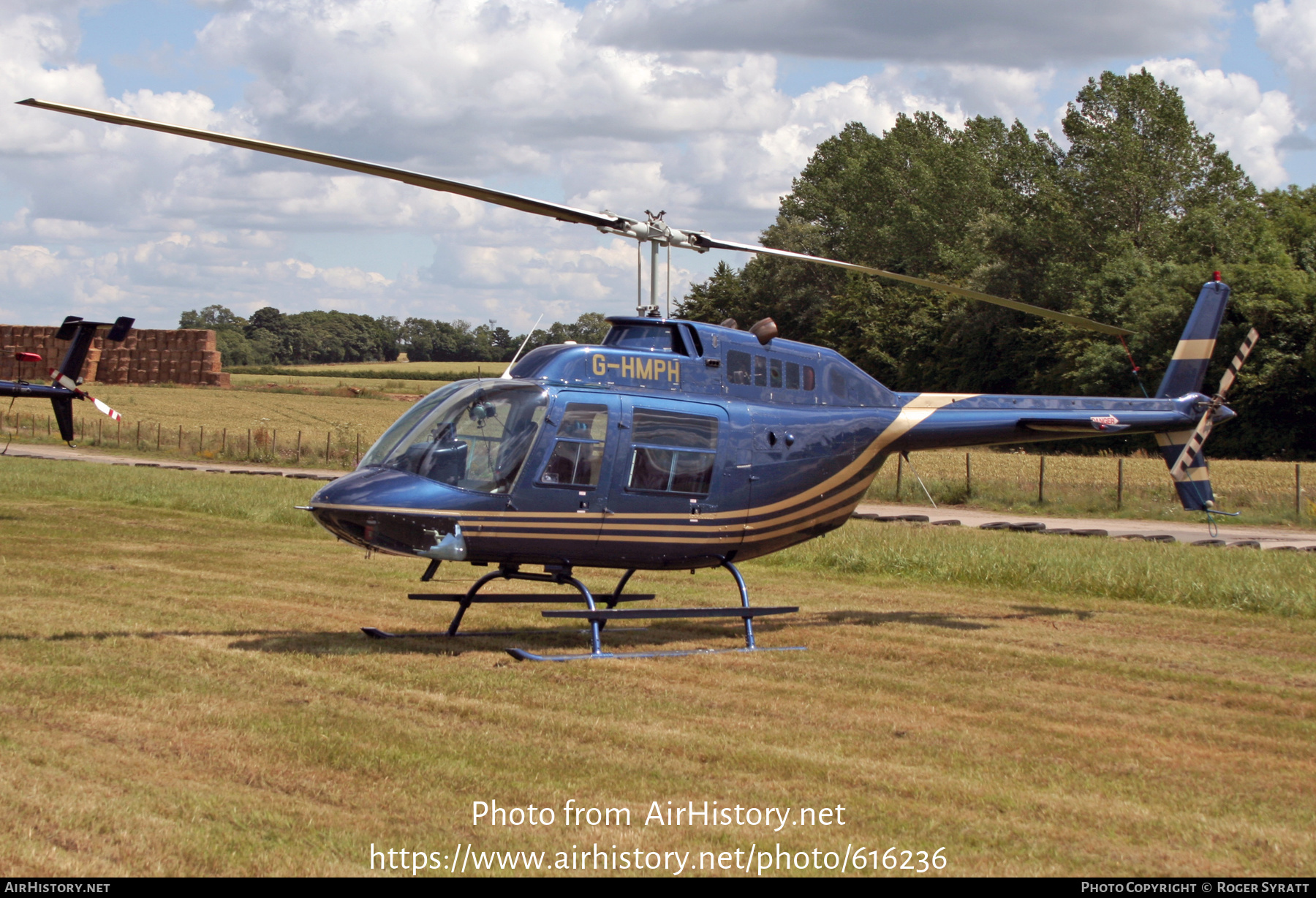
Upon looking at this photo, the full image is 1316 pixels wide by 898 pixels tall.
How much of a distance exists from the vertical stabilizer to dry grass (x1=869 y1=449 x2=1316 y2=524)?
41.5 feet

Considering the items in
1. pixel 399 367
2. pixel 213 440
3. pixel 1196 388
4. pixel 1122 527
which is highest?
pixel 399 367

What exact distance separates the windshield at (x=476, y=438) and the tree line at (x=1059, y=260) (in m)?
31.0

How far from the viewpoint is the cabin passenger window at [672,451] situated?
10656 mm

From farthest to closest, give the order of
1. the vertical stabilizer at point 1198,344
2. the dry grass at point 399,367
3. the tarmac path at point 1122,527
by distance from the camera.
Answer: the dry grass at point 399,367, the tarmac path at point 1122,527, the vertical stabilizer at point 1198,344

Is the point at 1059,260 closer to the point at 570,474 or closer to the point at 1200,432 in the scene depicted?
the point at 1200,432

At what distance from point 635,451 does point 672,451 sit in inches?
15.8

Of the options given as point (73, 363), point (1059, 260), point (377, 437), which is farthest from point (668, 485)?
point (1059, 260)

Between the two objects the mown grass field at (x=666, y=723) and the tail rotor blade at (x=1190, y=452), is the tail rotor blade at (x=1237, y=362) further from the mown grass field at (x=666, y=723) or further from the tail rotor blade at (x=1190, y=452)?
the mown grass field at (x=666, y=723)

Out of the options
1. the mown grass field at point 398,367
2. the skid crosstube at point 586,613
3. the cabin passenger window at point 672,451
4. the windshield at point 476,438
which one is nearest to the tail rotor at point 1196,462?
the skid crosstube at point 586,613

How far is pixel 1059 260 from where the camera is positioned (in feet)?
191

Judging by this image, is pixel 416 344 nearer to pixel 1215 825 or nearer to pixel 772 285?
pixel 772 285

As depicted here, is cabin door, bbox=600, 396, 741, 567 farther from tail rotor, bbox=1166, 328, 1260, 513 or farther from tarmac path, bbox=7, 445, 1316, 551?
tarmac path, bbox=7, 445, 1316, 551

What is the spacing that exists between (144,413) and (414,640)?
56.2 meters

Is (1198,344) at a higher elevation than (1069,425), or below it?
higher
